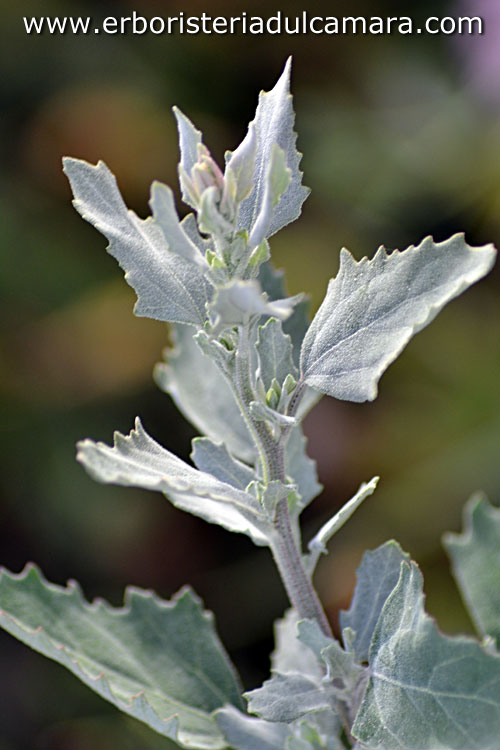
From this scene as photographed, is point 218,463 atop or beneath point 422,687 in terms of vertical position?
atop

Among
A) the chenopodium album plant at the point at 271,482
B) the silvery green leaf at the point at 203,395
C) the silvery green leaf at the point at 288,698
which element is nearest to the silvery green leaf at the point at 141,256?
the chenopodium album plant at the point at 271,482

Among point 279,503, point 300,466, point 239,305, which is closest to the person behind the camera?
point 239,305

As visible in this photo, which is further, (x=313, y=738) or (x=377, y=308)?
(x=313, y=738)

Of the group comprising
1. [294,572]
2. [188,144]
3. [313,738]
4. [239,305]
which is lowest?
[313,738]

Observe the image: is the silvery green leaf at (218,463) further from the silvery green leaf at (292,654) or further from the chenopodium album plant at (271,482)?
the silvery green leaf at (292,654)

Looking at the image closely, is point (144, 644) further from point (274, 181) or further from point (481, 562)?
point (274, 181)

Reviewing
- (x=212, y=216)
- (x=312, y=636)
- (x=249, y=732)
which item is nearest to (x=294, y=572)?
(x=312, y=636)

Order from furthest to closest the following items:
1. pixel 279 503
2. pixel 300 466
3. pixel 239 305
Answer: pixel 300 466 → pixel 279 503 → pixel 239 305

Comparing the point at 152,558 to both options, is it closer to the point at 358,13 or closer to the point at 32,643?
the point at 32,643

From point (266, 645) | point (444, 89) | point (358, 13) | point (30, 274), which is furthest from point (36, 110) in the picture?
point (266, 645)
